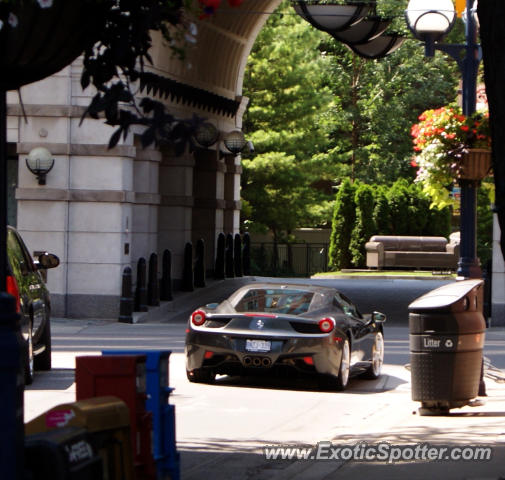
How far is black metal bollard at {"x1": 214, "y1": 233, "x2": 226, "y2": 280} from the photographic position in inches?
1250

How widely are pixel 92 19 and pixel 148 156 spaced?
19060 millimetres

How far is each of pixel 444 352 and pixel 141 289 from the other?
12645 mm

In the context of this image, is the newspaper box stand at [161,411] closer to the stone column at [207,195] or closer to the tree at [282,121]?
the stone column at [207,195]

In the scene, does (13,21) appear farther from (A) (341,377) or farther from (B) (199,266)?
(B) (199,266)

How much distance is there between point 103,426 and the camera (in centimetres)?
596

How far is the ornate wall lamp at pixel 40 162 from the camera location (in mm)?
22984

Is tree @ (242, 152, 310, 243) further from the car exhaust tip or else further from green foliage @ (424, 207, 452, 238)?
the car exhaust tip

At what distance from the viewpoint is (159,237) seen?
28.6 meters

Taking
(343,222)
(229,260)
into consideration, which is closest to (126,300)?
(229,260)

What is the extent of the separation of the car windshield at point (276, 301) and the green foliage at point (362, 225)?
28.0m

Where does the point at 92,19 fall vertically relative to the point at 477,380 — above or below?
above

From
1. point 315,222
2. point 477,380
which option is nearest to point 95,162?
point 477,380

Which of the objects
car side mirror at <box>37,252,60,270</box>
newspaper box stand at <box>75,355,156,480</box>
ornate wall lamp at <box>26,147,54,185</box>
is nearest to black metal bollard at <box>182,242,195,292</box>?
ornate wall lamp at <box>26,147,54,185</box>

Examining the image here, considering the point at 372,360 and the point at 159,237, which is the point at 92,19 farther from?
the point at 159,237
